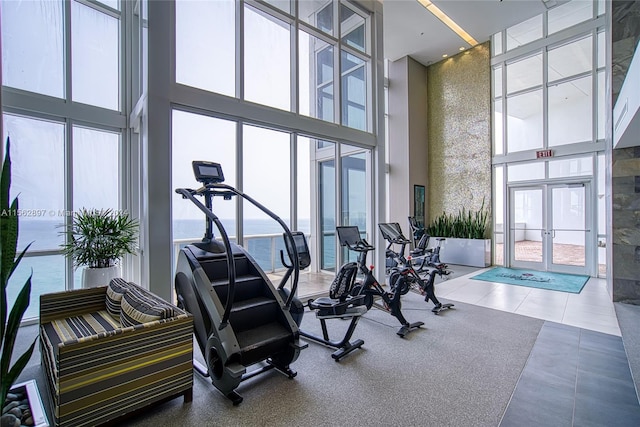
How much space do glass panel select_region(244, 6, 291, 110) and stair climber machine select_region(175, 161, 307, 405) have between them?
203 cm

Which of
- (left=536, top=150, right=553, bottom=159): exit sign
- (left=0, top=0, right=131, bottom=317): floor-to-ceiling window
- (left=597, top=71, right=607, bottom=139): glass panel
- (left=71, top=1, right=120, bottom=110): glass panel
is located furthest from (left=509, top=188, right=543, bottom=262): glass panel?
(left=71, top=1, right=120, bottom=110): glass panel

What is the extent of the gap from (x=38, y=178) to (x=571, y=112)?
33.4ft

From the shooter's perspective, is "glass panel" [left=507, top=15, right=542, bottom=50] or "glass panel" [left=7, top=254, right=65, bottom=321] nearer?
"glass panel" [left=7, top=254, right=65, bottom=321]

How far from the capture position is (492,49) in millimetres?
8375

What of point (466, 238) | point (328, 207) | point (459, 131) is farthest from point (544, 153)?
point (328, 207)

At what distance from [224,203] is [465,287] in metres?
4.70

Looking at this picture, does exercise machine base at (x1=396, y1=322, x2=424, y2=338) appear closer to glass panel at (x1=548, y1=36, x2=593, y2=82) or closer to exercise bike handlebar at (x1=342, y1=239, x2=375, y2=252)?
exercise bike handlebar at (x1=342, y1=239, x2=375, y2=252)

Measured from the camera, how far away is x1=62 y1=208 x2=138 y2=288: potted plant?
4.05 m

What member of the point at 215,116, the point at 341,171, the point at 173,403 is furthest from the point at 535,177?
the point at 173,403

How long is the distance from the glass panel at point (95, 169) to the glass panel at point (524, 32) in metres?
9.32

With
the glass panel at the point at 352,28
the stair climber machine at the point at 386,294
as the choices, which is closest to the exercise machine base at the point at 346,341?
the stair climber machine at the point at 386,294

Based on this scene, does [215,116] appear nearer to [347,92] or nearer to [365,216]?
[347,92]

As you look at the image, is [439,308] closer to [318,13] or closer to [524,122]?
[318,13]

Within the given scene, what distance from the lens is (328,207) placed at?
233 inches
